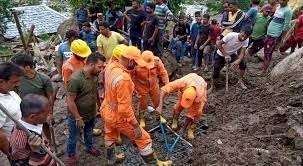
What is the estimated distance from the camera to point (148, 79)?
6.08 m

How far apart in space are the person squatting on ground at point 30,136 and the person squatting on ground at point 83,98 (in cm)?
158

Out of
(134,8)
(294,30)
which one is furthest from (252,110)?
(134,8)

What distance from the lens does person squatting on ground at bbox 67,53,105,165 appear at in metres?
4.97

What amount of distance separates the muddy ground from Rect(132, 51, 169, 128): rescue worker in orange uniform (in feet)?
1.50

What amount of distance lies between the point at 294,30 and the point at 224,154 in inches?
179

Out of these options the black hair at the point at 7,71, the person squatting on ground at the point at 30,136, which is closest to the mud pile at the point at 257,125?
the person squatting on ground at the point at 30,136

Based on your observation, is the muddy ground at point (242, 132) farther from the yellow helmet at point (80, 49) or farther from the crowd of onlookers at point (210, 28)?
the yellow helmet at point (80, 49)

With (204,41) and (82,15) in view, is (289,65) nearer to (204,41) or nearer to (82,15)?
(204,41)

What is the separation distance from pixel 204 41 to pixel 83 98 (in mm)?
4714

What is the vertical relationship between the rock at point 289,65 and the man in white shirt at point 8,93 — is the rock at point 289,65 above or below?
below

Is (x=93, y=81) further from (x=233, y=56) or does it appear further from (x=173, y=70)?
(x=173, y=70)

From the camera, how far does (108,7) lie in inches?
448

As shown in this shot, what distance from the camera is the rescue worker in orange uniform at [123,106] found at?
15.1ft

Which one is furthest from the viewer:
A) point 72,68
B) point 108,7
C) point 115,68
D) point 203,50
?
point 108,7
